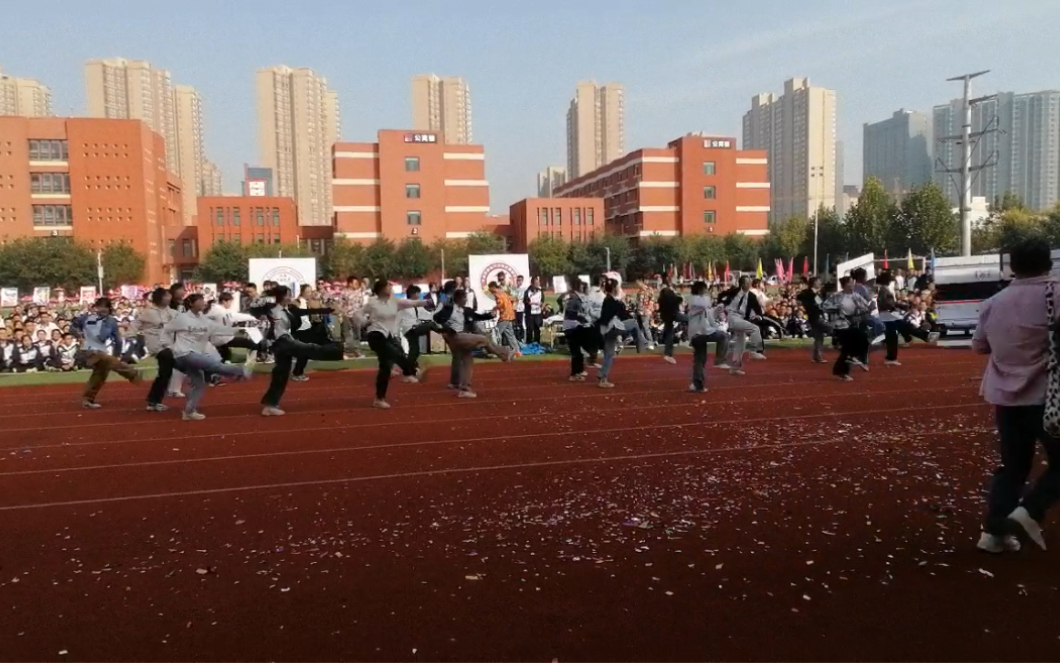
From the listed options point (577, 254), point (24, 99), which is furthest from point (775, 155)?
point (24, 99)

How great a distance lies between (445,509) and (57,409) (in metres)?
8.38

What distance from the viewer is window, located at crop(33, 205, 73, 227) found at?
74.9 meters

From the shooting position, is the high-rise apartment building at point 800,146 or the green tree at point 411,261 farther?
the high-rise apartment building at point 800,146

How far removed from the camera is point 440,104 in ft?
466

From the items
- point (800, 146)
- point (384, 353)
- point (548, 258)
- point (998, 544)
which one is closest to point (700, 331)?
point (384, 353)

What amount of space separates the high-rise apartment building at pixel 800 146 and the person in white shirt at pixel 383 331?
388ft

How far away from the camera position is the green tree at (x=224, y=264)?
73188 mm

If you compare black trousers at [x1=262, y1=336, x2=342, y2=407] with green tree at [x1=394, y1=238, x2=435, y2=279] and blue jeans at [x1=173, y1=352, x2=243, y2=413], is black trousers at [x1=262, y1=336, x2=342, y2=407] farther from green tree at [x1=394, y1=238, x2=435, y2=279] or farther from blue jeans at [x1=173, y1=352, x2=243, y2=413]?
green tree at [x1=394, y1=238, x2=435, y2=279]

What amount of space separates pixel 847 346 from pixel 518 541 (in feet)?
31.0

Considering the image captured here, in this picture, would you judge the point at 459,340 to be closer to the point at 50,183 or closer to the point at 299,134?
the point at 50,183

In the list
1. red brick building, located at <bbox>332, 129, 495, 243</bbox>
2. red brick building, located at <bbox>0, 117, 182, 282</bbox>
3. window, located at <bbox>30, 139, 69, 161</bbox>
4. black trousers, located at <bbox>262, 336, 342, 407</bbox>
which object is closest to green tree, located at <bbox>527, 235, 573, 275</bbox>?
red brick building, located at <bbox>332, 129, 495, 243</bbox>

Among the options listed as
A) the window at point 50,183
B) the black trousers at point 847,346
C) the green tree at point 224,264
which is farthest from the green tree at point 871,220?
the window at point 50,183

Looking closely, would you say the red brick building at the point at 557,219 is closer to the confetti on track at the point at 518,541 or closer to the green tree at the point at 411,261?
the green tree at the point at 411,261

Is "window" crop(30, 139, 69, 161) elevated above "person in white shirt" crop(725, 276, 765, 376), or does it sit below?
above
